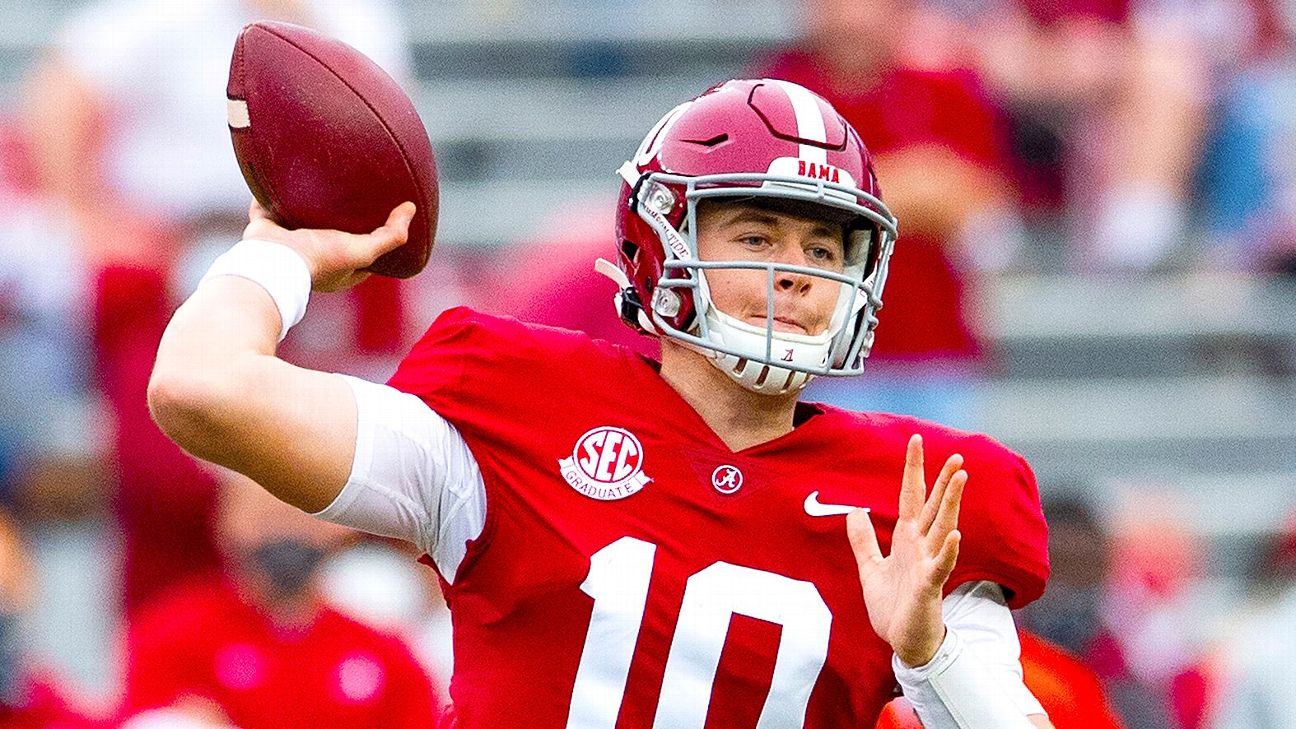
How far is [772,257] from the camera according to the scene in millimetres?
2486

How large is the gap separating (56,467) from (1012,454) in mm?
3338

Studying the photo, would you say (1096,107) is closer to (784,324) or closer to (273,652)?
(273,652)

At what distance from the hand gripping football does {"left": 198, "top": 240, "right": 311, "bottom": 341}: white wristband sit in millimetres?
80

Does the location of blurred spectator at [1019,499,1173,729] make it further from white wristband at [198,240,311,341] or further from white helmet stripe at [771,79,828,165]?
white wristband at [198,240,311,341]

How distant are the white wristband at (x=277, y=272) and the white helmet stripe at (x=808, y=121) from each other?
0.61 m

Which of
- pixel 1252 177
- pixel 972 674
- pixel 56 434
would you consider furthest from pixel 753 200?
pixel 1252 177

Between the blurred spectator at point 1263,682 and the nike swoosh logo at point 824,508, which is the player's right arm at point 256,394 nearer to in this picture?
the nike swoosh logo at point 824,508

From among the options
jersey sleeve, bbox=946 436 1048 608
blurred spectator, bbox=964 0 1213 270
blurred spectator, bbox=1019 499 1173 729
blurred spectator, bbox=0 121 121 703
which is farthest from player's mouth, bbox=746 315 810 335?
blurred spectator, bbox=964 0 1213 270

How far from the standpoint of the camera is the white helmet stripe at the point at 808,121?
2490mm

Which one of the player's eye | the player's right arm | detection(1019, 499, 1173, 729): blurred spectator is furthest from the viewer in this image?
detection(1019, 499, 1173, 729): blurred spectator

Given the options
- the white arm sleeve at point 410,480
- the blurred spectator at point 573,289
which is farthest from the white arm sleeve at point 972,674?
the blurred spectator at point 573,289

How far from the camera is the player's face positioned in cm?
245

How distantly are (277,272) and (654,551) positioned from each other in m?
0.53

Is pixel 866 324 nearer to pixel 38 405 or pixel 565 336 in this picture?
pixel 565 336
